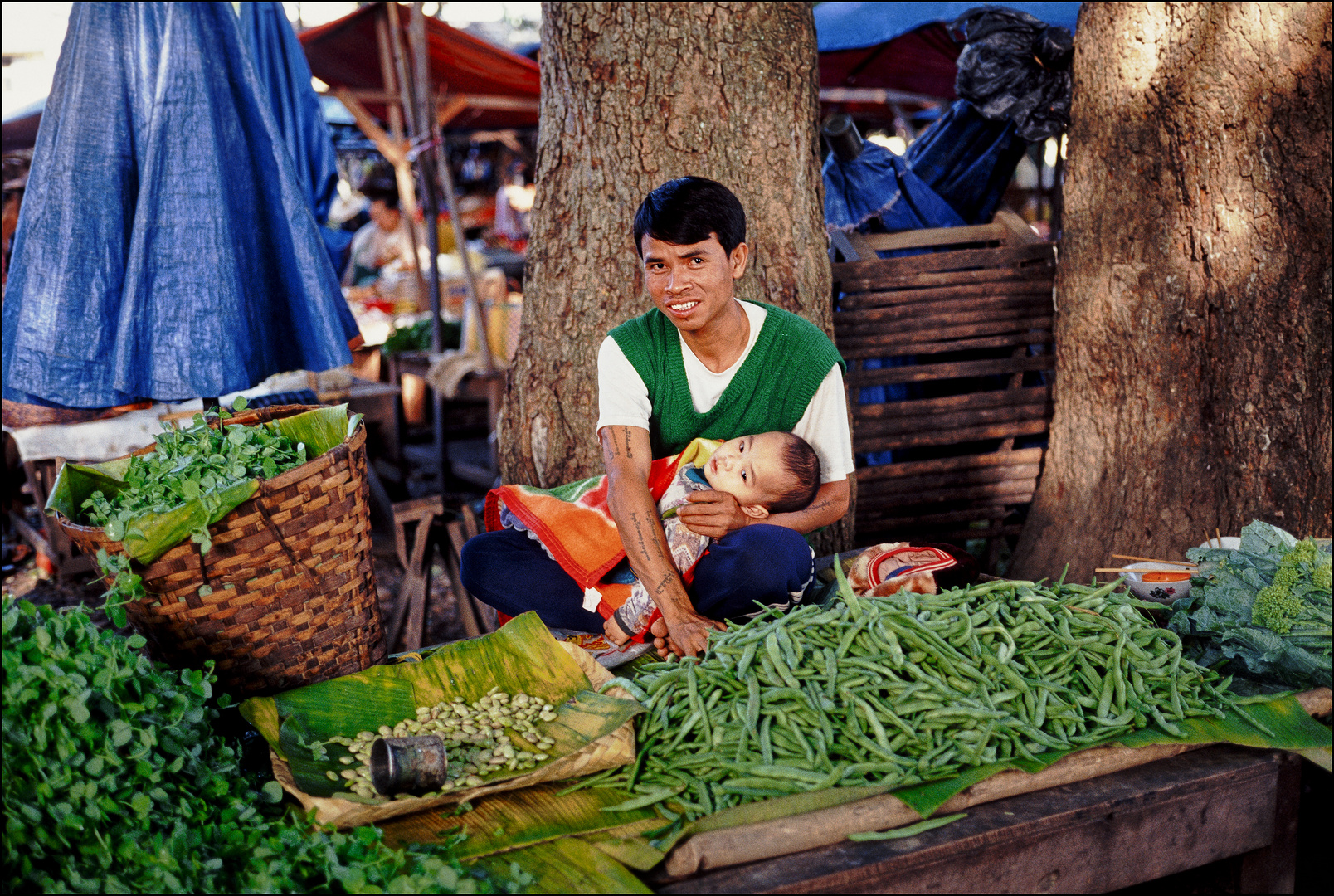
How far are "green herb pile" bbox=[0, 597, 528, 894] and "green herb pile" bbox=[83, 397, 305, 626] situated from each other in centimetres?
13

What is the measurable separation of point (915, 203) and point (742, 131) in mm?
1286

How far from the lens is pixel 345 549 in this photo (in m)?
2.23

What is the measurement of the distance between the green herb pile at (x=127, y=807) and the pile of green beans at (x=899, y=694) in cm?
50

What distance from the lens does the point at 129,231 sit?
2932 millimetres

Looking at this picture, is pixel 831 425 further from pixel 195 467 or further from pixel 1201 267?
pixel 195 467

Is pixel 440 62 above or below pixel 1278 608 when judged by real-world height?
above

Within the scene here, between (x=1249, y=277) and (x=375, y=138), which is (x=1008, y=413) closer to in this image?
(x=1249, y=277)

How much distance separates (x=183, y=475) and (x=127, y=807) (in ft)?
2.47

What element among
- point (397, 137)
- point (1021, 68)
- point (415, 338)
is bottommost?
point (415, 338)

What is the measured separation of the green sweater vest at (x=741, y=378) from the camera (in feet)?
8.71

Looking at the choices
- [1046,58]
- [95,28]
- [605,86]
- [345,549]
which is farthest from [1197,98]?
[95,28]

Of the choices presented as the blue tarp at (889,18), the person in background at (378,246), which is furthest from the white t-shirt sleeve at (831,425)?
the person in background at (378,246)

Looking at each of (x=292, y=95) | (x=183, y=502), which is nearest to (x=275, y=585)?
(x=183, y=502)

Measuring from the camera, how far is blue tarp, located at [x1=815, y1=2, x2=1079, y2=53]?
286 inches
